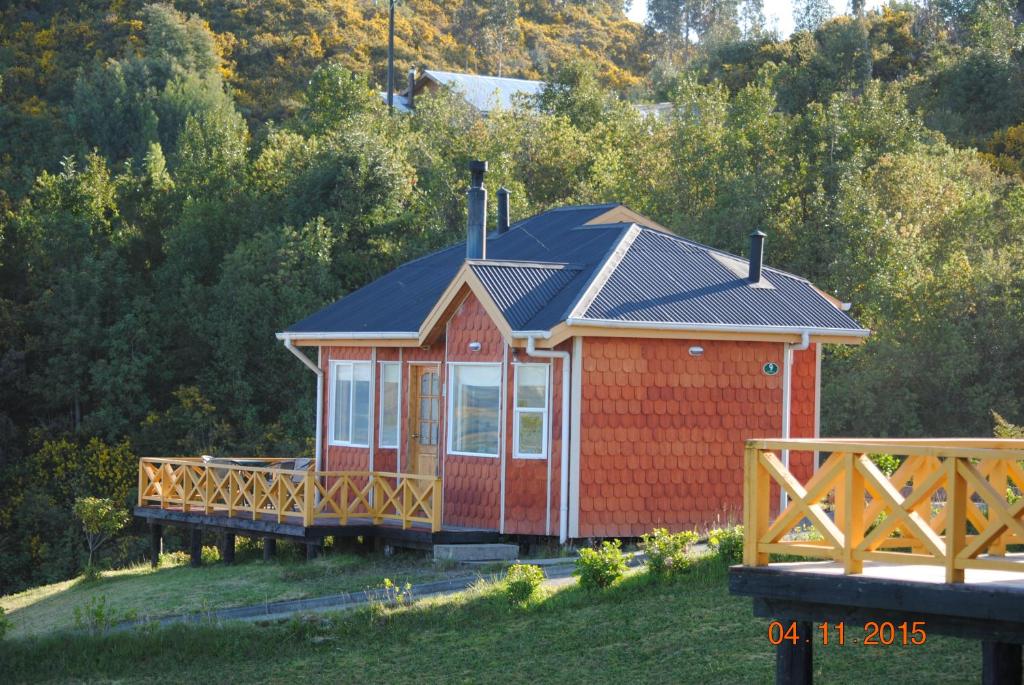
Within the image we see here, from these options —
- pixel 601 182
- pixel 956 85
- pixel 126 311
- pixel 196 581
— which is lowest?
pixel 196 581

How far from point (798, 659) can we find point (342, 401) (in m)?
15.1

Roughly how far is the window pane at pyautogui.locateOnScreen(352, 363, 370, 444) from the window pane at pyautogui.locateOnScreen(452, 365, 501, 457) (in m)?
2.50

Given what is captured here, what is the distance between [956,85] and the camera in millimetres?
52875

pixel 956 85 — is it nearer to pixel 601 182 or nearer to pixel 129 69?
pixel 601 182

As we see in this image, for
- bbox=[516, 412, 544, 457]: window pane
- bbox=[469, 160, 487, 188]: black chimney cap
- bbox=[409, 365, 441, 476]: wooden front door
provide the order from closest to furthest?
bbox=[516, 412, 544, 457]: window pane < bbox=[409, 365, 441, 476]: wooden front door < bbox=[469, 160, 487, 188]: black chimney cap

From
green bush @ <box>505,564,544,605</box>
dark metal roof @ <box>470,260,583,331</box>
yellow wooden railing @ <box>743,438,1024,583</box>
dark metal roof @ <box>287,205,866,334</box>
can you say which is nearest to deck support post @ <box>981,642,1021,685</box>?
yellow wooden railing @ <box>743,438,1024,583</box>

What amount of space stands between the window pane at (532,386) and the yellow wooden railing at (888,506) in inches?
385

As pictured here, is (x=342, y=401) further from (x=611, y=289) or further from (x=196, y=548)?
(x=611, y=289)

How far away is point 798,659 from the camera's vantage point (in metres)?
9.70

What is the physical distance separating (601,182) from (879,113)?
7.87 meters

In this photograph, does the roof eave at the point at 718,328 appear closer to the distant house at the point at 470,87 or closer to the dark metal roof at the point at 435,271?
the dark metal roof at the point at 435,271

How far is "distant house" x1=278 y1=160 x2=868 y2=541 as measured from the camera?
19.9 metres

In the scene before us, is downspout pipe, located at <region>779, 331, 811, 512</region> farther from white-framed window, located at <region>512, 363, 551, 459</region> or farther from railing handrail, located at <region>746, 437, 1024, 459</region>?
railing handrail, located at <region>746, 437, 1024, 459</region>

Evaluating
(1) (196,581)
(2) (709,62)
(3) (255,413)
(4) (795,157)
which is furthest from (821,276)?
(2) (709,62)
